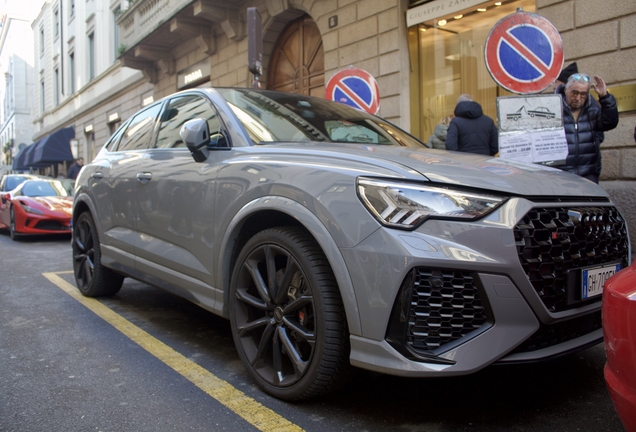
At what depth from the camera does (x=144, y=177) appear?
12.0ft

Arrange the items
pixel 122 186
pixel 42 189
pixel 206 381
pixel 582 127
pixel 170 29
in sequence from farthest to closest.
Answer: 1. pixel 170 29
2. pixel 42 189
3. pixel 582 127
4. pixel 122 186
5. pixel 206 381

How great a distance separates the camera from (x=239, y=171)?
2809mm

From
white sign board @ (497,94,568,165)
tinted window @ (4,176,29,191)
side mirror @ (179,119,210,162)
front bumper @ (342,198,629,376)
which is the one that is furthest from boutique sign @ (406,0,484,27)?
tinted window @ (4,176,29,191)

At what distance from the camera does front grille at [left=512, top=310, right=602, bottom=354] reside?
2.05 meters

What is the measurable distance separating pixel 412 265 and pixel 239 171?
1205 mm

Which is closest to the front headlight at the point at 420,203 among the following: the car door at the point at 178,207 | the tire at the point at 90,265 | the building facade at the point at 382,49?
the car door at the point at 178,207

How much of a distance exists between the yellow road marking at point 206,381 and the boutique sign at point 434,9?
669cm

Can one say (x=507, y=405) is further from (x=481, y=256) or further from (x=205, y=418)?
(x=205, y=418)

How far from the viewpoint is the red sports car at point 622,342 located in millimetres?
1490

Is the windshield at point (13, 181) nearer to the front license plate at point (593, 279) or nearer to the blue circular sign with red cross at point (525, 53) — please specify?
the blue circular sign with red cross at point (525, 53)

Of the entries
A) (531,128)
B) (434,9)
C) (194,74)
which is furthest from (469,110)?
(194,74)

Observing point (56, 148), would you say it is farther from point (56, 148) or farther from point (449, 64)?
point (449, 64)

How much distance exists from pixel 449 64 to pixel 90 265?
652cm

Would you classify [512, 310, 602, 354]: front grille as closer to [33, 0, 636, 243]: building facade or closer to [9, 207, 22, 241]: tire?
[33, 0, 636, 243]: building facade
